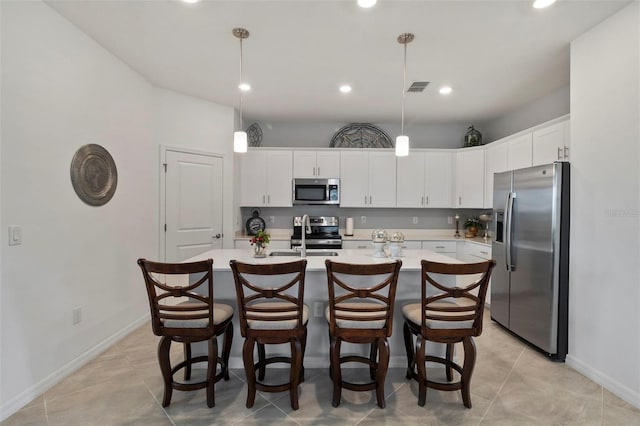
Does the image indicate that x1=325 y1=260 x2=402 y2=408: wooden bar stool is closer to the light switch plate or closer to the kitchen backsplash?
the light switch plate

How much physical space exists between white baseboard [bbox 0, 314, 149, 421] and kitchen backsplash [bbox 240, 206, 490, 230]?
255 centimetres

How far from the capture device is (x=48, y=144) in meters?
2.35

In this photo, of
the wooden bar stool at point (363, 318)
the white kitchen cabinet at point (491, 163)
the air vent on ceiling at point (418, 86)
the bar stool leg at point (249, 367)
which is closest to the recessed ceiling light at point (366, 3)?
the air vent on ceiling at point (418, 86)

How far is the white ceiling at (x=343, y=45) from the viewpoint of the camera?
231 centimetres

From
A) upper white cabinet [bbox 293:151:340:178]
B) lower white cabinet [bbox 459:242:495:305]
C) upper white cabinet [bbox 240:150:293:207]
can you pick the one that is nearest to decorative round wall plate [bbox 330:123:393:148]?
upper white cabinet [bbox 293:151:340:178]

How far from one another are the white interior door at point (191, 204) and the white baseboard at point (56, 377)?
109cm

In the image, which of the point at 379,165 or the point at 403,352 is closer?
the point at 403,352

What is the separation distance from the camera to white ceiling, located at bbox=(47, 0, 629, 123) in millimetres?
2311

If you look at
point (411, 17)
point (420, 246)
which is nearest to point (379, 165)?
point (420, 246)

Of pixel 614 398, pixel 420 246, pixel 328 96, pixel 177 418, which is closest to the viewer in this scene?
pixel 177 418

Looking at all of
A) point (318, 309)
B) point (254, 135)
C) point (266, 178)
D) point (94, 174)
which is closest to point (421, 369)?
point (318, 309)

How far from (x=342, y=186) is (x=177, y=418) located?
3.63 m

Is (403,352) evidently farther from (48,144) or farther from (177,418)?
(48,144)

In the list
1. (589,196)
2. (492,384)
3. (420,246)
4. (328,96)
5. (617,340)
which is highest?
(328,96)
